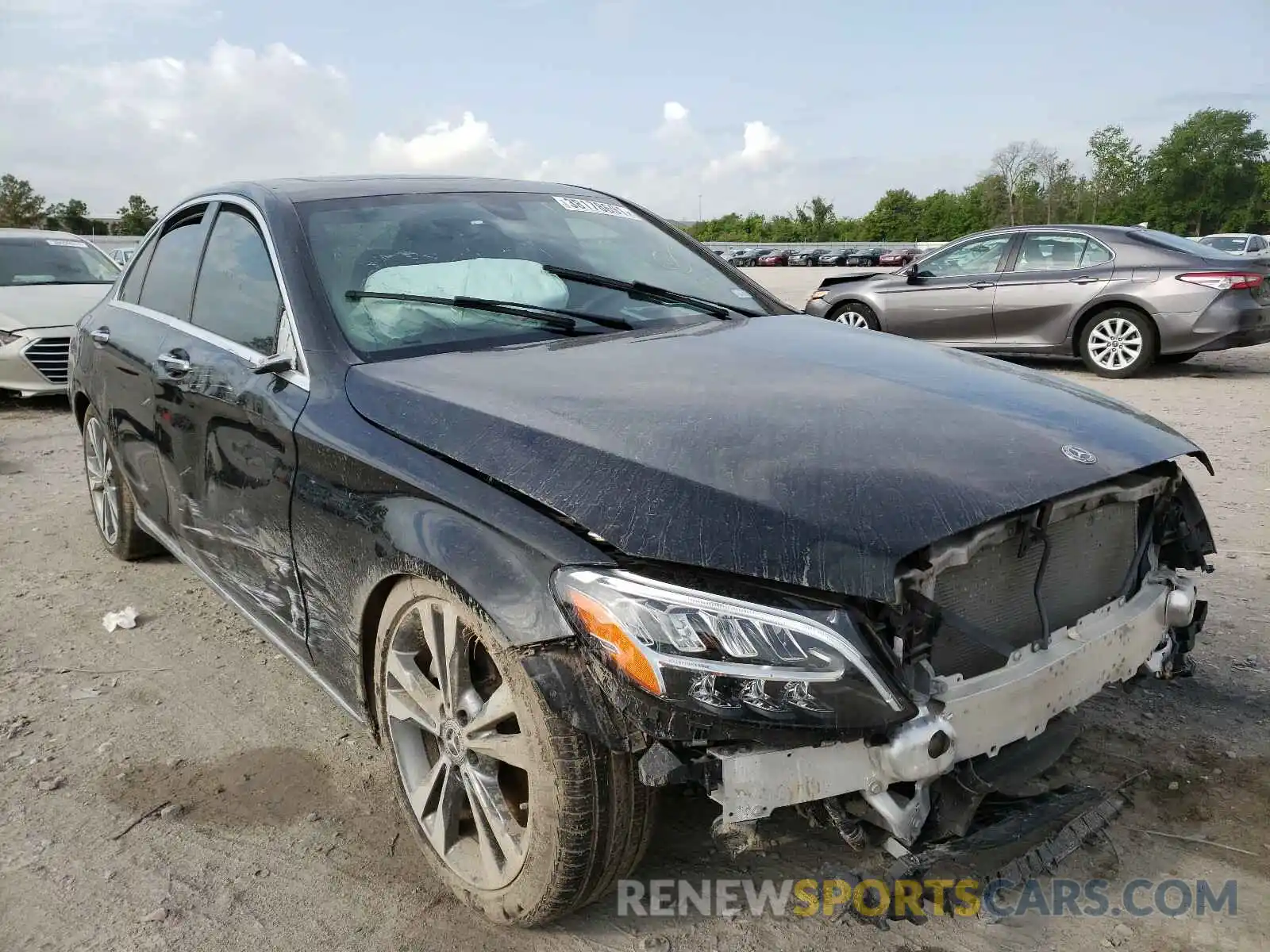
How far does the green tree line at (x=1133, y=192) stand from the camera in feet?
265

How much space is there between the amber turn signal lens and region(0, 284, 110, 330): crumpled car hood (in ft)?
28.2

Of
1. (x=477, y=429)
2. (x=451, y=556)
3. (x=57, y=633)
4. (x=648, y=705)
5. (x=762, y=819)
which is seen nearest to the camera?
(x=648, y=705)

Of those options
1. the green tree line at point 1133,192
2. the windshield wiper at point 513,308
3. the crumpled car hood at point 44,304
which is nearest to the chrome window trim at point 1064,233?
the windshield wiper at point 513,308

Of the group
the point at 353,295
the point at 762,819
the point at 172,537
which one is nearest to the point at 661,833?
the point at 762,819

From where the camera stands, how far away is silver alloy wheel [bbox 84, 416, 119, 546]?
14.9 ft

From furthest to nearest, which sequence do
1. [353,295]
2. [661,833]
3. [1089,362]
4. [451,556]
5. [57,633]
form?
[1089,362]
[57,633]
[353,295]
[661,833]
[451,556]

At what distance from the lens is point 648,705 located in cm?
179

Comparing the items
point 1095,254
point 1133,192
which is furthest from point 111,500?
point 1133,192

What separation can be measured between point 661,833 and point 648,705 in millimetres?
942

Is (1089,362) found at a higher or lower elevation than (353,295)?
lower

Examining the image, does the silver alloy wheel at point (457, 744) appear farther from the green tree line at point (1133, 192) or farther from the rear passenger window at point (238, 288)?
the green tree line at point (1133, 192)

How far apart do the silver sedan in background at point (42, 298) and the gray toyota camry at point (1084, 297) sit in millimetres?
7920

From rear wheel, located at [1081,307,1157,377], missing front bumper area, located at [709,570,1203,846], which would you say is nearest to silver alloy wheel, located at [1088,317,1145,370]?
rear wheel, located at [1081,307,1157,377]

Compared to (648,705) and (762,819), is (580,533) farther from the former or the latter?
(762,819)
